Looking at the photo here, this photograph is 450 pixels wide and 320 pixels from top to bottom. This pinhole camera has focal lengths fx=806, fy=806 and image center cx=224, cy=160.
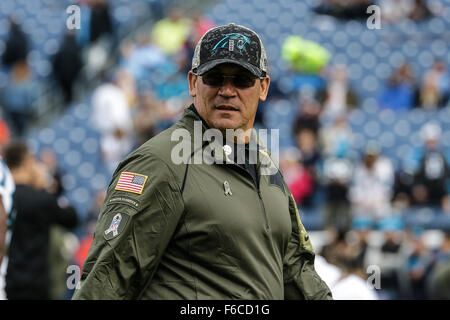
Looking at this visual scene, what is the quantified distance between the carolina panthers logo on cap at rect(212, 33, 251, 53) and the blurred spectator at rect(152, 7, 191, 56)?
9435mm

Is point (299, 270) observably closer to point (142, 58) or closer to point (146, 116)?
point (146, 116)

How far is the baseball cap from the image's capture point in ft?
8.54

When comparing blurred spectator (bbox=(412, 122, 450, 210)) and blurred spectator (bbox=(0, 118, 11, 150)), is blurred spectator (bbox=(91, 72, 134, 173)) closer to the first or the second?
blurred spectator (bbox=(0, 118, 11, 150))

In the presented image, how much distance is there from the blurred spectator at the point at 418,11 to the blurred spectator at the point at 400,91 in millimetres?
1760

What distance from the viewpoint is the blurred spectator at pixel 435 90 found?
447 inches

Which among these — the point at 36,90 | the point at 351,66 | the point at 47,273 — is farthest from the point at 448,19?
the point at 47,273

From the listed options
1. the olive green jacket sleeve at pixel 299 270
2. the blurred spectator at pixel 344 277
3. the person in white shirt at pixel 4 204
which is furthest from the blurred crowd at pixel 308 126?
the olive green jacket sleeve at pixel 299 270

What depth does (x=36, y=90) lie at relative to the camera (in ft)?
37.6

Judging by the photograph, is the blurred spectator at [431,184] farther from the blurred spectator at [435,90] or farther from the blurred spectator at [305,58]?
the blurred spectator at [305,58]

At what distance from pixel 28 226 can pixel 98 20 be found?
7.35 metres

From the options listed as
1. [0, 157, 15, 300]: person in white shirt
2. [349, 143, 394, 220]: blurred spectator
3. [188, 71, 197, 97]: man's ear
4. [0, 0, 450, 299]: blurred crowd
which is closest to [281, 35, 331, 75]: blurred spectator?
[0, 0, 450, 299]: blurred crowd

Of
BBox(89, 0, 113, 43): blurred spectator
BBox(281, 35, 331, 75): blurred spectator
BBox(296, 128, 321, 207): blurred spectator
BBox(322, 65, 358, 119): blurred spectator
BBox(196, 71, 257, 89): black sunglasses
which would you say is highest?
BBox(89, 0, 113, 43): blurred spectator

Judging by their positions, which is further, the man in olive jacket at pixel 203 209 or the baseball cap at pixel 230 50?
the baseball cap at pixel 230 50
